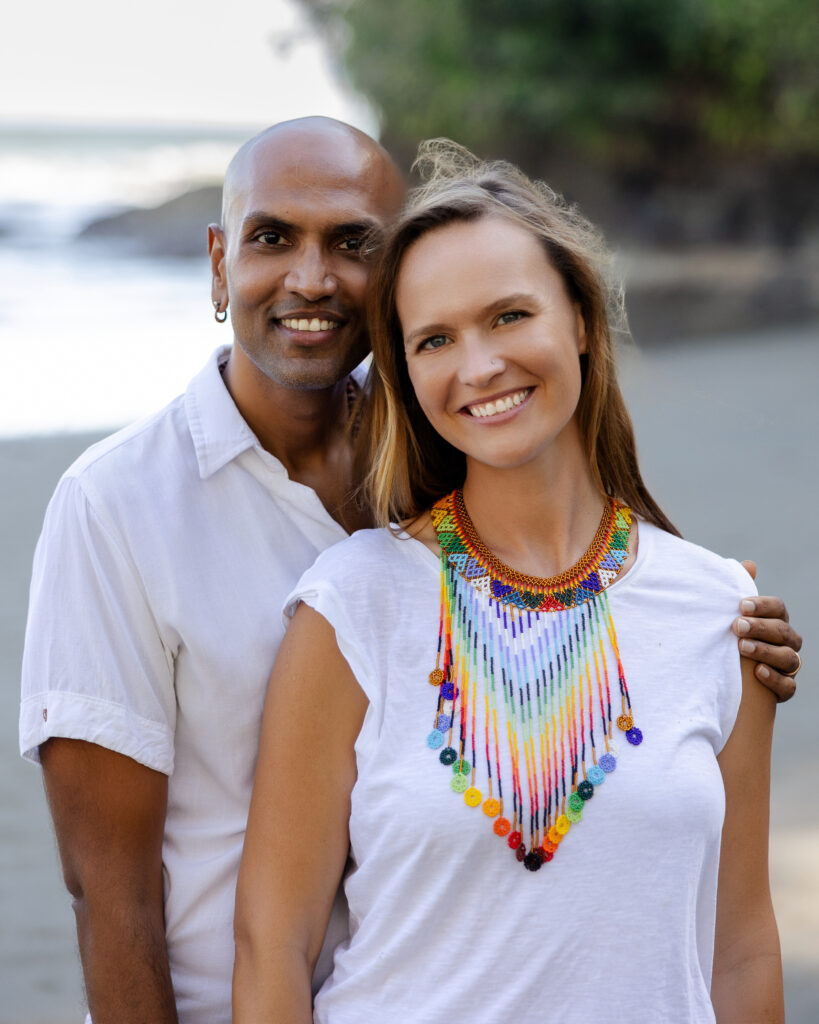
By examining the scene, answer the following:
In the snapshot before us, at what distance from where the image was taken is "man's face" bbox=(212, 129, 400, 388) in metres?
2.27

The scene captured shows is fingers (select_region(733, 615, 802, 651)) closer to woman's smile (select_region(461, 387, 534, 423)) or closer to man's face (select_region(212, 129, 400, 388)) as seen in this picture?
woman's smile (select_region(461, 387, 534, 423))

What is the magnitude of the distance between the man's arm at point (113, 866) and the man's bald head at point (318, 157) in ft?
3.42

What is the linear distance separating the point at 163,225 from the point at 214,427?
119 feet

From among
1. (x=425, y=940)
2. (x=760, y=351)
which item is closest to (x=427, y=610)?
(x=425, y=940)

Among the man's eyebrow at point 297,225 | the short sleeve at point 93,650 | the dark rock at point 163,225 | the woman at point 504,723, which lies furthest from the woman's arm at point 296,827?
the dark rock at point 163,225

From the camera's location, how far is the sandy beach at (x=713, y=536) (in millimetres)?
4027

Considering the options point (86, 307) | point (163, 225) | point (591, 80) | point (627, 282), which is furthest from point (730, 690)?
point (163, 225)

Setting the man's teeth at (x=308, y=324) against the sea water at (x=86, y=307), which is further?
the sea water at (x=86, y=307)

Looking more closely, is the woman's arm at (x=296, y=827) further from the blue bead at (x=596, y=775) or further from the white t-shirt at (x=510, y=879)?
the blue bead at (x=596, y=775)

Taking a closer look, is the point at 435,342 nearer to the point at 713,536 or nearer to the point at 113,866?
the point at 113,866

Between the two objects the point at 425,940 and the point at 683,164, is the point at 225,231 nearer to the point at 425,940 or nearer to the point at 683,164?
the point at 425,940

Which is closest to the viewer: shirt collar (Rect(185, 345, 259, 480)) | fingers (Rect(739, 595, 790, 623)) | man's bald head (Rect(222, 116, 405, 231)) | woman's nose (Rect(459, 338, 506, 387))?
woman's nose (Rect(459, 338, 506, 387))

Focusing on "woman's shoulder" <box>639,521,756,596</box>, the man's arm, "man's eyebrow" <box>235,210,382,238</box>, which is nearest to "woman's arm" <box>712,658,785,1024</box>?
"woman's shoulder" <box>639,521,756,596</box>

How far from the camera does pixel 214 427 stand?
2.23 metres
